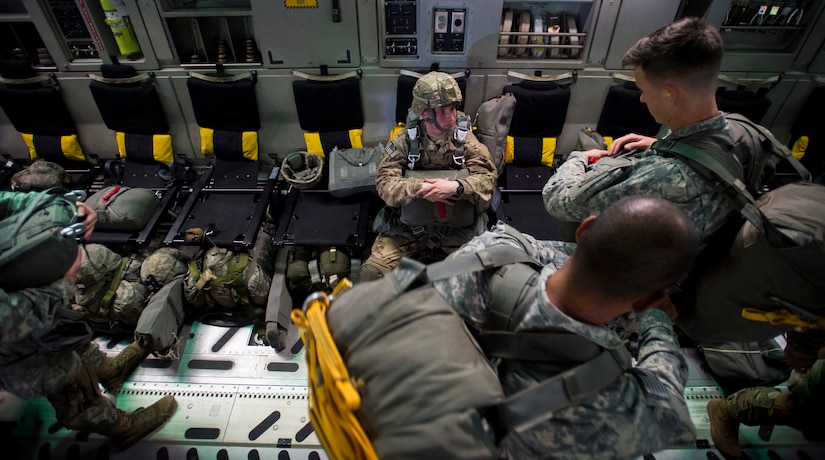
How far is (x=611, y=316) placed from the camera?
130 cm

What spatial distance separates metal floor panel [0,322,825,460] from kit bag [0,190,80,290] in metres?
1.44

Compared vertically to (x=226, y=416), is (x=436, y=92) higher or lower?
higher

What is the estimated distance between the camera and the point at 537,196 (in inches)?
154

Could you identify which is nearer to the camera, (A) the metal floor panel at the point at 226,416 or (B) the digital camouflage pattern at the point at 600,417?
(B) the digital camouflage pattern at the point at 600,417

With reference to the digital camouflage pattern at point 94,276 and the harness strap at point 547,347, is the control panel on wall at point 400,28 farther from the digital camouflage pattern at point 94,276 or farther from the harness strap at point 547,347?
the harness strap at point 547,347

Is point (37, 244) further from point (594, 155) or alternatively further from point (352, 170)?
point (594, 155)

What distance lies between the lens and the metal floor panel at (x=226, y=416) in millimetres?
2783

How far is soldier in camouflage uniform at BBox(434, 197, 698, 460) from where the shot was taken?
1.18 metres

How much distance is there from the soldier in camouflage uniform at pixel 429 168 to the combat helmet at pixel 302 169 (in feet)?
2.91

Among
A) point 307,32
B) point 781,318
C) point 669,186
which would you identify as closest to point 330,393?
point 669,186

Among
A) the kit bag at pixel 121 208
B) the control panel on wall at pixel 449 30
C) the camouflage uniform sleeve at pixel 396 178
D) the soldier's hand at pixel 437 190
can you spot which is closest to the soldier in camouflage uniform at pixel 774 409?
the soldier's hand at pixel 437 190

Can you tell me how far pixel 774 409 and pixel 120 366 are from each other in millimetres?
4546

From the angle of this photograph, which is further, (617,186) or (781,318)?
(617,186)

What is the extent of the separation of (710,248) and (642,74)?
90 centimetres
